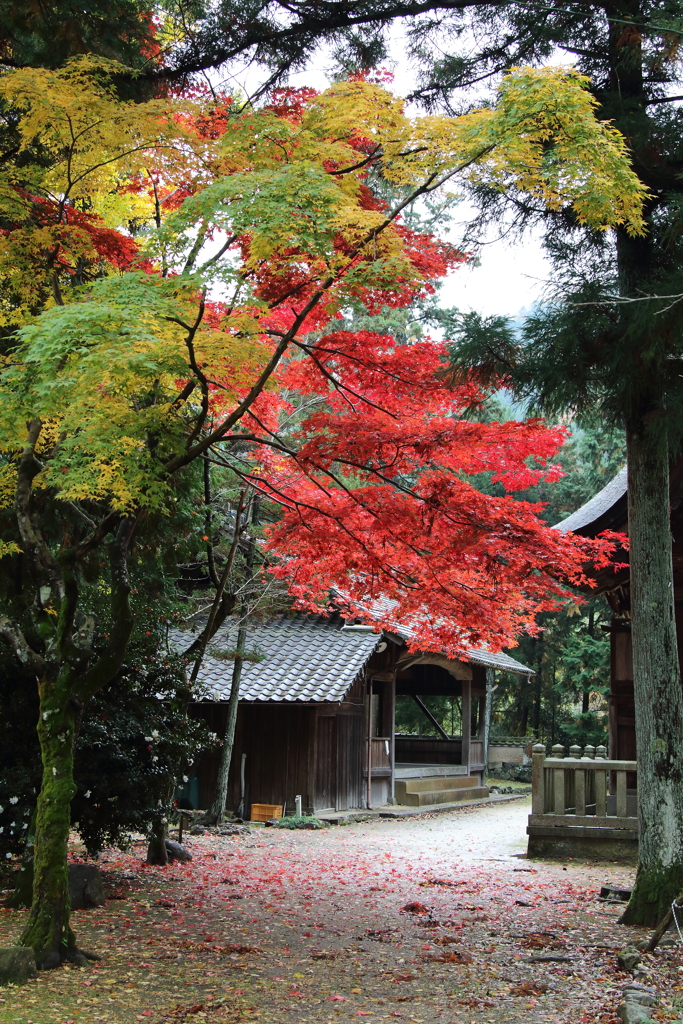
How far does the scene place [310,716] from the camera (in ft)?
56.7

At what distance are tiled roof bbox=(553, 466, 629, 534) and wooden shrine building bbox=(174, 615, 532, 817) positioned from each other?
548 cm

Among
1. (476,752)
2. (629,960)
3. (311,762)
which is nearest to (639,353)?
(629,960)

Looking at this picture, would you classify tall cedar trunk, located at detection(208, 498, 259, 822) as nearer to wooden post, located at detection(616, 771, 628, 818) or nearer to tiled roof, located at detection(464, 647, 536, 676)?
wooden post, located at detection(616, 771, 628, 818)

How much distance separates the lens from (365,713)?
64.3ft

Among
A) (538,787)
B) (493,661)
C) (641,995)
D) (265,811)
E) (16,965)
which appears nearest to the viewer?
(641,995)

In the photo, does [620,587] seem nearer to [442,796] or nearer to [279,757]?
[279,757]

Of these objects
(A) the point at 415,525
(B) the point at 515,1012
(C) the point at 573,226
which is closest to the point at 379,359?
(A) the point at 415,525

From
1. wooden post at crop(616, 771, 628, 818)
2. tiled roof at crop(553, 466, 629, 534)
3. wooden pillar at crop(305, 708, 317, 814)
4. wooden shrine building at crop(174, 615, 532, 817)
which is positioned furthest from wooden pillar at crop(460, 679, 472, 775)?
wooden post at crop(616, 771, 628, 818)

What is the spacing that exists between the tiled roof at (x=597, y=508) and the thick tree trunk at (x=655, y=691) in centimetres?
367

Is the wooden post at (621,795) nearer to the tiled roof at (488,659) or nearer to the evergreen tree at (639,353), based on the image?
the evergreen tree at (639,353)

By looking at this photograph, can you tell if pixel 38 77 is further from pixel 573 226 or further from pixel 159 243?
pixel 573 226

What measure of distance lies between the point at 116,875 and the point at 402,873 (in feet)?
12.4

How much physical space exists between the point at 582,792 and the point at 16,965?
331 inches

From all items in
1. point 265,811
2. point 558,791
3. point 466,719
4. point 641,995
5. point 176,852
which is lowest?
point 265,811
